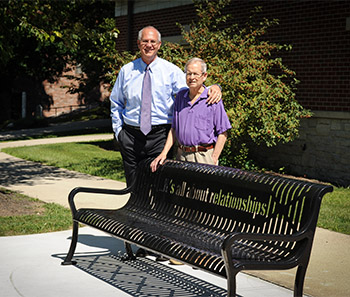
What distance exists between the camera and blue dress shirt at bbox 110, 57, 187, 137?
233 inches

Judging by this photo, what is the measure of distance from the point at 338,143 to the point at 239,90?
230 cm

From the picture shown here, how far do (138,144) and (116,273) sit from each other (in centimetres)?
133

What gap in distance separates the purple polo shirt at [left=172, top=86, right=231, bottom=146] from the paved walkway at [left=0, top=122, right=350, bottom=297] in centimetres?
122

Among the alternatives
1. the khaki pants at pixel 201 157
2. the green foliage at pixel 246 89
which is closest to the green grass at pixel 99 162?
the green foliage at pixel 246 89

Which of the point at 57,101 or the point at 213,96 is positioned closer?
the point at 213,96

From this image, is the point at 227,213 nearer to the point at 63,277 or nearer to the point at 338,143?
the point at 63,277

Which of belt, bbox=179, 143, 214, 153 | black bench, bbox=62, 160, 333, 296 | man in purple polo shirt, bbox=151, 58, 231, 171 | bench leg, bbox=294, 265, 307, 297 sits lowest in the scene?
bench leg, bbox=294, 265, 307, 297

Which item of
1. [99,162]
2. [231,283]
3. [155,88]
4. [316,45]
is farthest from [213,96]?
[99,162]

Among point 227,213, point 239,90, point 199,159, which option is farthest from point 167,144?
point 239,90

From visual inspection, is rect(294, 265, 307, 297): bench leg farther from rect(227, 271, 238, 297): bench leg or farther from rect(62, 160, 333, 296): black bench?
rect(227, 271, 238, 297): bench leg

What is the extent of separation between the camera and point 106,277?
5348 millimetres

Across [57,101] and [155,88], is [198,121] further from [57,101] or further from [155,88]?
[57,101]

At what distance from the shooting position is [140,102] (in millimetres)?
5914

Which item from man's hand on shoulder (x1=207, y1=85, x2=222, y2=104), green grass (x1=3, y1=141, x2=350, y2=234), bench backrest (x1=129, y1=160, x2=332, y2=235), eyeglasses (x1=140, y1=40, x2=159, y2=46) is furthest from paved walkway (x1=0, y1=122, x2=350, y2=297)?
eyeglasses (x1=140, y1=40, x2=159, y2=46)
